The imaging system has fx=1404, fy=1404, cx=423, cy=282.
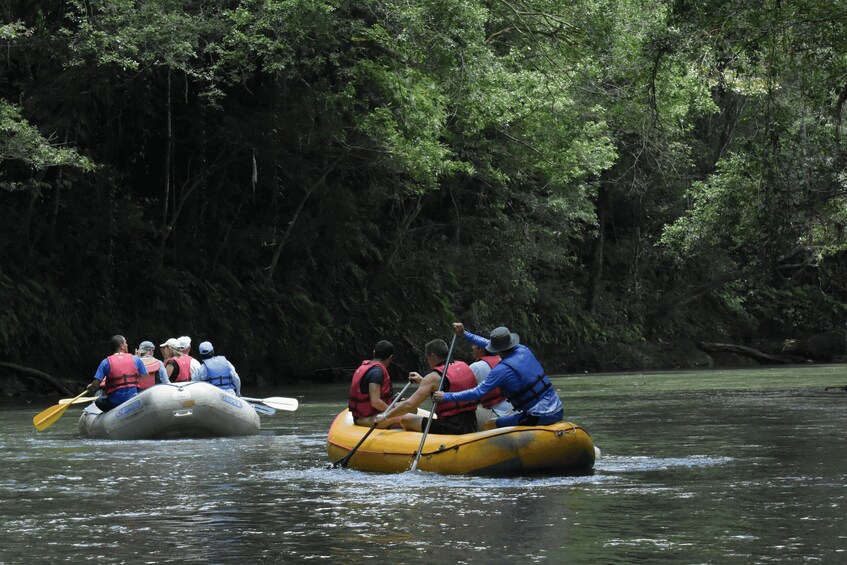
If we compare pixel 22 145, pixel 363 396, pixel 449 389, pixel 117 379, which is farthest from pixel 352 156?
pixel 449 389

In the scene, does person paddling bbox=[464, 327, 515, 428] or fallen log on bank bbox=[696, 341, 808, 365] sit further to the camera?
fallen log on bank bbox=[696, 341, 808, 365]

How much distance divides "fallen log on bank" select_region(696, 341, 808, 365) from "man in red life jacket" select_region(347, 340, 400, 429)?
103 feet

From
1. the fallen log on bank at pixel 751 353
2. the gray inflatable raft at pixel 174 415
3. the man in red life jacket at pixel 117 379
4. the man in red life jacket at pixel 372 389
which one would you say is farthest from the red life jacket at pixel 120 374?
the fallen log on bank at pixel 751 353

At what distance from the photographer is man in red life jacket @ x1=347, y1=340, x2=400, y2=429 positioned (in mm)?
13078

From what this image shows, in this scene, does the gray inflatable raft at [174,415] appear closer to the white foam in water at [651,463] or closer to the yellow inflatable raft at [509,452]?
the yellow inflatable raft at [509,452]

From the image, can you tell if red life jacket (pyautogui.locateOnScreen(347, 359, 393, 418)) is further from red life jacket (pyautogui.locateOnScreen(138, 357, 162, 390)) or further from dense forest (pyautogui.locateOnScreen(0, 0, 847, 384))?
dense forest (pyautogui.locateOnScreen(0, 0, 847, 384))

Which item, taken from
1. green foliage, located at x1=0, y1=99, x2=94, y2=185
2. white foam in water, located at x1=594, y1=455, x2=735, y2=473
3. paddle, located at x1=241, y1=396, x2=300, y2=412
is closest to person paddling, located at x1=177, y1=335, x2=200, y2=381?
paddle, located at x1=241, y1=396, x2=300, y2=412

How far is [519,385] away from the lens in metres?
11.7

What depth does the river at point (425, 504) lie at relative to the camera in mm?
7801

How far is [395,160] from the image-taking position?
26719 millimetres

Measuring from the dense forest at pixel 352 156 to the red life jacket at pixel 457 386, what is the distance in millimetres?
5282

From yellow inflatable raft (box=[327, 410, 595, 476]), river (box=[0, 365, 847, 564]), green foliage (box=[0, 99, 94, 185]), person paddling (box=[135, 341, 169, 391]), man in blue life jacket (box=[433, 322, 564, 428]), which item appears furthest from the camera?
green foliage (box=[0, 99, 94, 185])

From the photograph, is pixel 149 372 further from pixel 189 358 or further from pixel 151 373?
pixel 189 358

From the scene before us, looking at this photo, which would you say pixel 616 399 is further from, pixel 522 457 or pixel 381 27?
pixel 522 457
